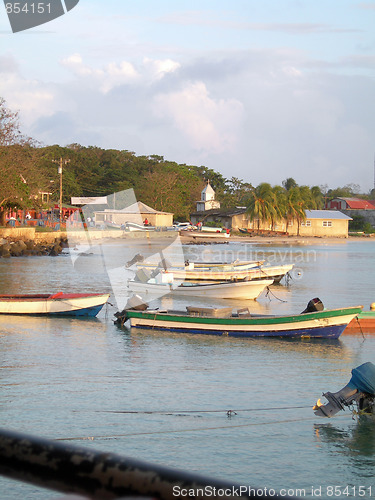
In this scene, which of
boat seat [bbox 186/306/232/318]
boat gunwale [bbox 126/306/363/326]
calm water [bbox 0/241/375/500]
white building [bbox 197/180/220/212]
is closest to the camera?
calm water [bbox 0/241/375/500]

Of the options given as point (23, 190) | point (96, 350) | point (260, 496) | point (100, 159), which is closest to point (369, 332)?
point (96, 350)

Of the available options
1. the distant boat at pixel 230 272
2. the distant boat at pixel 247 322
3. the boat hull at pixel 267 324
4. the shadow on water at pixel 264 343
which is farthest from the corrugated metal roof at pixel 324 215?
the shadow on water at pixel 264 343

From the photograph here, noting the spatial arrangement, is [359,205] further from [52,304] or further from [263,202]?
[52,304]

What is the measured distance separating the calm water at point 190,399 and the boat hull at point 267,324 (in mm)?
411

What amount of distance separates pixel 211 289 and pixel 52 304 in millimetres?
9335

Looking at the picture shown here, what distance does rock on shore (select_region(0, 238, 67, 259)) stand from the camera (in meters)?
54.7

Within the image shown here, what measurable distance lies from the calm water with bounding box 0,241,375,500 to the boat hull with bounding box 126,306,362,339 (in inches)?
16.2

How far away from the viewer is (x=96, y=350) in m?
19.5

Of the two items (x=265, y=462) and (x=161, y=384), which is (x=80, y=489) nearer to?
(x=265, y=462)

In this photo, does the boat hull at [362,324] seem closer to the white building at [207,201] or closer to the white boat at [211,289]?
the white boat at [211,289]

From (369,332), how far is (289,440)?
11.2 metres

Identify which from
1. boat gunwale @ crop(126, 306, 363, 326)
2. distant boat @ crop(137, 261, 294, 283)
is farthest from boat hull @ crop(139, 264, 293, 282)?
boat gunwale @ crop(126, 306, 363, 326)

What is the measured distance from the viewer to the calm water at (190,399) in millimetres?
10680

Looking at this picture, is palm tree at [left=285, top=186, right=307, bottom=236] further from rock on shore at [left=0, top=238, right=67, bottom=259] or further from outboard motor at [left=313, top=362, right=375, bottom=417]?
outboard motor at [left=313, top=362, right=375, bottom=417]
